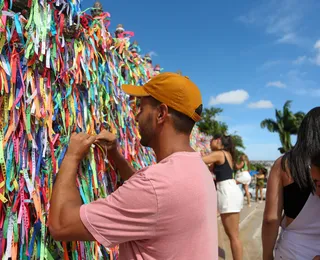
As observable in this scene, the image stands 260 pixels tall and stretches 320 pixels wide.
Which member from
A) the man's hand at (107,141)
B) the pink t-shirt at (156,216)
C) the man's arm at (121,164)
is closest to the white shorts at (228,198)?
the man's arm at (121,164)

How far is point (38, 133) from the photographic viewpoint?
1584 millimetres

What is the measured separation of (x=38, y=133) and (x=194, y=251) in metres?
0.96

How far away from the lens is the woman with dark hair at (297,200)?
5.70 feet

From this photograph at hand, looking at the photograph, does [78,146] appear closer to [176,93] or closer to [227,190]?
[176,93]

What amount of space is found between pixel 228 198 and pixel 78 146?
267 cm

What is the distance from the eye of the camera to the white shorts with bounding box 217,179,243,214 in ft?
A: 12.2

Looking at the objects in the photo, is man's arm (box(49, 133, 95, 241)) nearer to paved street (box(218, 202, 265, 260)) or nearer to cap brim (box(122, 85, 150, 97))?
cap brim (box(122, 85, 150, 97))

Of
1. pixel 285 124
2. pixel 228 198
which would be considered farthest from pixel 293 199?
pixel 285 124

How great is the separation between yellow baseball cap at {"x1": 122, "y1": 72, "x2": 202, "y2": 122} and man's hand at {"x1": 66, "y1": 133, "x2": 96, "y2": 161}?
397 mm

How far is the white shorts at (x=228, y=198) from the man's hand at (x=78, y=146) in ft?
8.43

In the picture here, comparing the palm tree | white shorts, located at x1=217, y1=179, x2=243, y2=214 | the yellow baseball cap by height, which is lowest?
white shorts, located at x1=217, y1=179, x2=243, y2=214

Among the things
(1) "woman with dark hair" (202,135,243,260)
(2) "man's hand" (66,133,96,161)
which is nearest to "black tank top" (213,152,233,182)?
(1) "woman with dark hair" (202,135,243,260)

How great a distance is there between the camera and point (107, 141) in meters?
1.79

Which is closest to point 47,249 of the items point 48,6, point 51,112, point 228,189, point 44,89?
point 51,112
